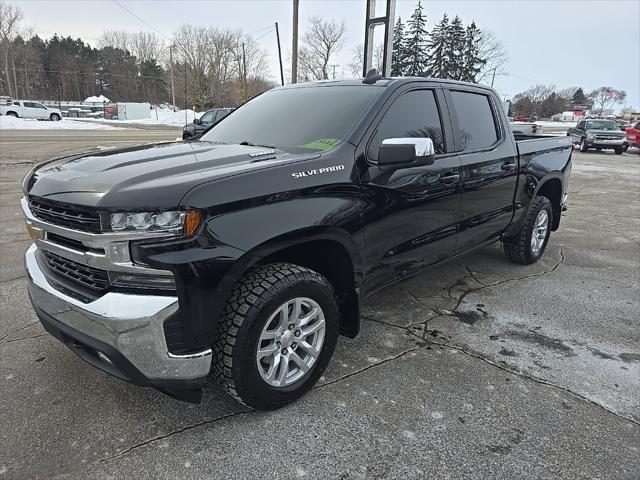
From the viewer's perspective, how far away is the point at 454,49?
2072 inches

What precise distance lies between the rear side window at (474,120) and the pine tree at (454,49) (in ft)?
171

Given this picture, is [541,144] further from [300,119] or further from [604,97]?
[604,97]

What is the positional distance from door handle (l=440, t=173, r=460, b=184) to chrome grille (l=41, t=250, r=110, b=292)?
2414mm

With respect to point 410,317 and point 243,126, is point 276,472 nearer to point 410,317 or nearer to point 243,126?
point 410,317

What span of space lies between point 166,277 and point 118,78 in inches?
3380

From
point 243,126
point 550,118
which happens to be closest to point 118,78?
point 550,118

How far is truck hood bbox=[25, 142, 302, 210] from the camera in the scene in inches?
79.7

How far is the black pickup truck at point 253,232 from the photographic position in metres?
2.03

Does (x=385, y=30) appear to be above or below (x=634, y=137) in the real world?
above

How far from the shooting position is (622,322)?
12.6 feet

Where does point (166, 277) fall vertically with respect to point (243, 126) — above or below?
below

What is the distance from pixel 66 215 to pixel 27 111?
45.0 m

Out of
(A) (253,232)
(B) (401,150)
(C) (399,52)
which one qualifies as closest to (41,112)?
(C) (399,52)

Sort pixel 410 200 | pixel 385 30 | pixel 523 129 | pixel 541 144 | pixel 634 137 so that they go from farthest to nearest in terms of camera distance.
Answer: pixel 634 137, pixel 523 129, pixel 385 30, pixel 541 144, pixel 410 200
